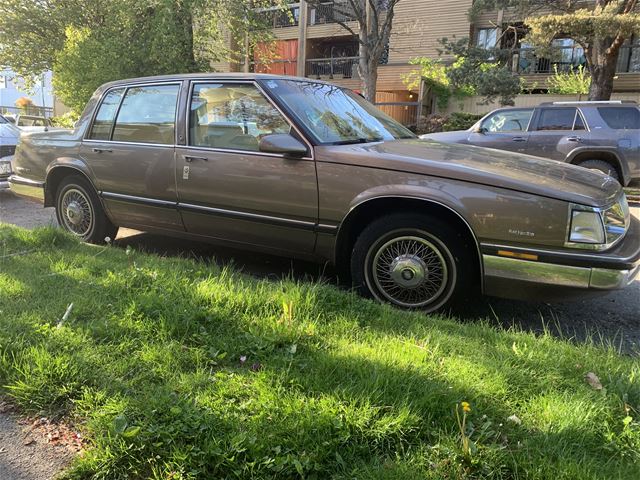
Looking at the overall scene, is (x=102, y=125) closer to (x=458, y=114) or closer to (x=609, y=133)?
(x=609, y=133)

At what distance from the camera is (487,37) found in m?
22.9

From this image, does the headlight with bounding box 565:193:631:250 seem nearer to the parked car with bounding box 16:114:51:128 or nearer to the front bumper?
the front bumper

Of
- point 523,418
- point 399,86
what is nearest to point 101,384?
point 523,418

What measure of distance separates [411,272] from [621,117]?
781cm

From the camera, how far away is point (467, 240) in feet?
11.5

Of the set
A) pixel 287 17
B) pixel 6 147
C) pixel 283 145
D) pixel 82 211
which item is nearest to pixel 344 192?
pixel 283 145

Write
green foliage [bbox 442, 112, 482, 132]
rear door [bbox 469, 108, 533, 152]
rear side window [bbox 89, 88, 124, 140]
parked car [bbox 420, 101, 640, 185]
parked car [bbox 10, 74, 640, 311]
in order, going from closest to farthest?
parked car [bbox 10, 74, 640, 311] < rear side window [bbox 89, 88, 124, 140] < parked car [bbox 420, 101, 640, 185] < rear door [bbox 469, 108, 533, 152] < green foliage [bbox 442, 112, 482, 132]

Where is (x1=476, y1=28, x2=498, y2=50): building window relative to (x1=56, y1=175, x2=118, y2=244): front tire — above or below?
above

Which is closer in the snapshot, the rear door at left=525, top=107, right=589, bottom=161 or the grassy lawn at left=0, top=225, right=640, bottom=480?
the grassy lawn at left=0, top=225, right=640, bottom=480

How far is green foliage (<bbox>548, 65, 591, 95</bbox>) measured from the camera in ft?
61.8

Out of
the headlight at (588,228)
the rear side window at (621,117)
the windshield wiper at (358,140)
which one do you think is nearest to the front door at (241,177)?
the windshield wiper at (358,140)

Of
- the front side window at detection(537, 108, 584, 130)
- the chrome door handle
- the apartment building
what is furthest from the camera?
the apartment building

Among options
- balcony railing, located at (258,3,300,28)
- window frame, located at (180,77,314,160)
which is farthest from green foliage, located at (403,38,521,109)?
window frame, located at (180,77,314,160)

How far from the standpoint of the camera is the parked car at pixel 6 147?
8.30 m
